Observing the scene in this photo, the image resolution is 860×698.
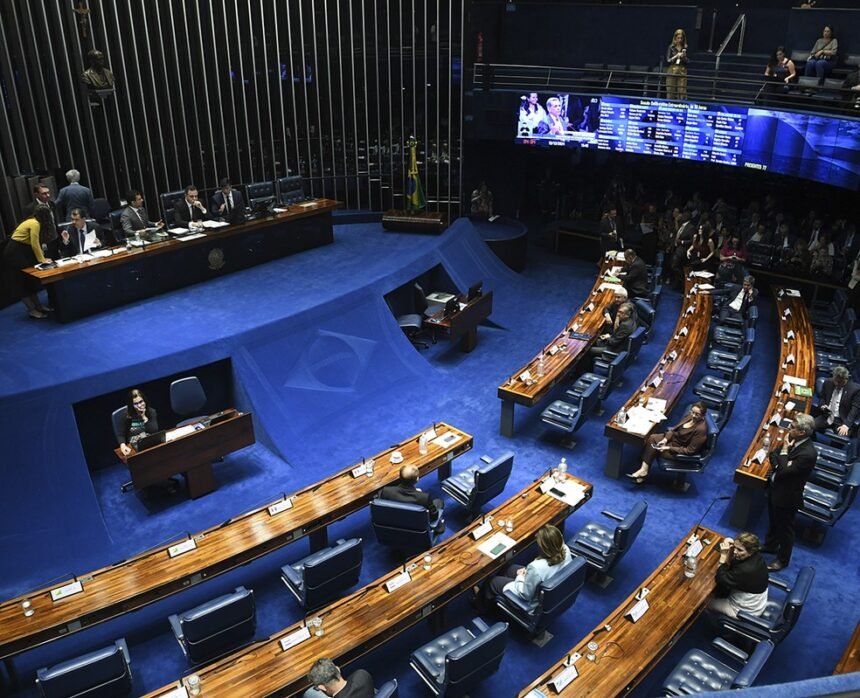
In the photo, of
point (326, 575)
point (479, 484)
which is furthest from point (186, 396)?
point (479, 484)

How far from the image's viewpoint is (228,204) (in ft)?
38.0

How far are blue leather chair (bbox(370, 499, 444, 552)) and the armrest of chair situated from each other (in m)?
2.48

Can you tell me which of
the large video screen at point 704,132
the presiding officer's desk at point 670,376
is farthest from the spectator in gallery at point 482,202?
the presiding officer's desk at point 670,376

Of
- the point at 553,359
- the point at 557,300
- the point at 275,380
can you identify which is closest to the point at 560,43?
the point at 557,300

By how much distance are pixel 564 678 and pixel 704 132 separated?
11559 millimetres

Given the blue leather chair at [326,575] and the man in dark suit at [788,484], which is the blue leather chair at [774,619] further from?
the blue leather chair at [326,575]

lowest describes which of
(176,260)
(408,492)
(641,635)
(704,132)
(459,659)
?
(641,635)

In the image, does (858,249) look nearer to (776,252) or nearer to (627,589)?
(776,252)

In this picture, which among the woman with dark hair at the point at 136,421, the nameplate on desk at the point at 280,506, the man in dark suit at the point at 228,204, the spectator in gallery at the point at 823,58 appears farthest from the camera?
the spectator in gallery at the point at 823,58

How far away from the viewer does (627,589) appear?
6.83 m

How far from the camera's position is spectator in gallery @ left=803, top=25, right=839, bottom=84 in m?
12.8

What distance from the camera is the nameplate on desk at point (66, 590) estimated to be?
581 centimetres

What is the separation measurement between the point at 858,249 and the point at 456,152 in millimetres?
8079

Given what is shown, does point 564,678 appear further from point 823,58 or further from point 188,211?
point 823,58
